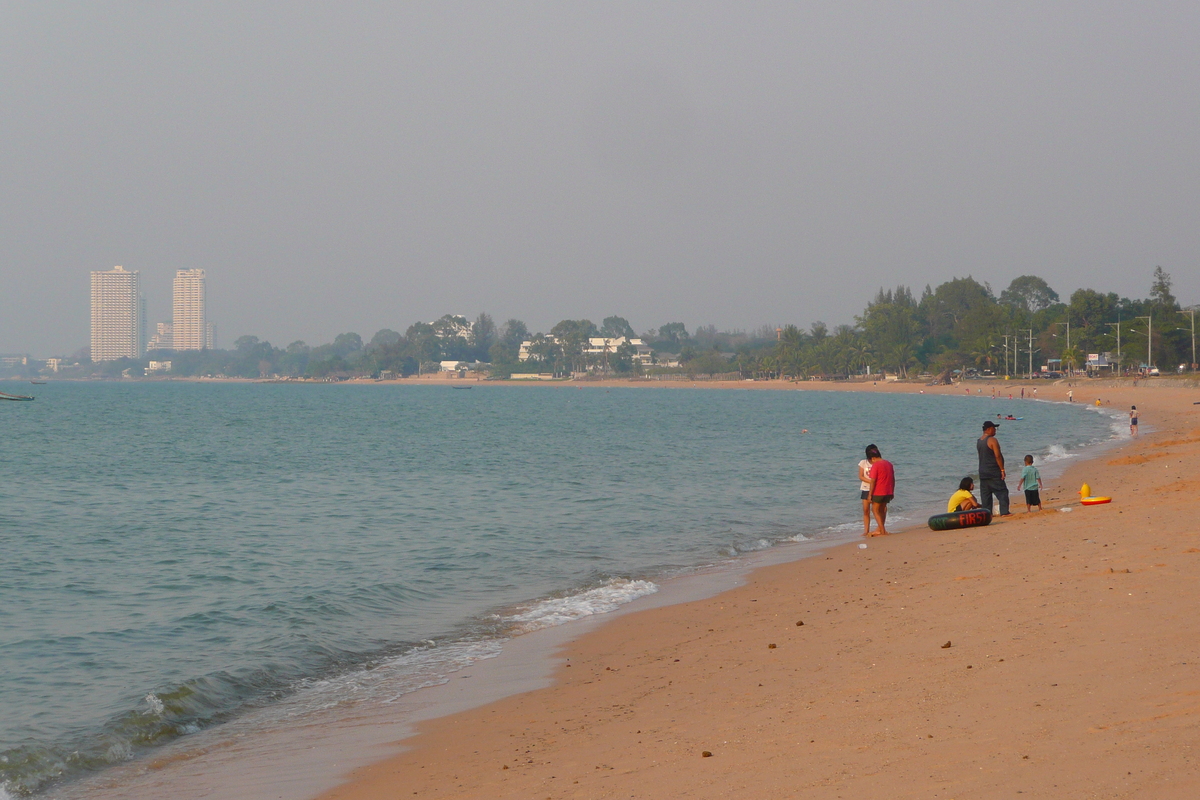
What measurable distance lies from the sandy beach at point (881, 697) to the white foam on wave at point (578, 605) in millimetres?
903

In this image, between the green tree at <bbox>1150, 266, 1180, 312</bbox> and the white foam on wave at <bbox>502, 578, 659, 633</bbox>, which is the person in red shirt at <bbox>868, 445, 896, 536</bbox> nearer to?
the white foam on wave at <bbox>502, 578, 659, 633</bbox>

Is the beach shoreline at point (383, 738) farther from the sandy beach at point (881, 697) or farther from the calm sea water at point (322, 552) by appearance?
the calm sea water at point (322, 552)

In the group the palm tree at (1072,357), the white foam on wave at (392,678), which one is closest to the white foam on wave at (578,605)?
the white foam on wave at (392,678)

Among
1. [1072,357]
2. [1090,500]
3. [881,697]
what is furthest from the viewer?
[1072,357]

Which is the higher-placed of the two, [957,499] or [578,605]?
[957,499]

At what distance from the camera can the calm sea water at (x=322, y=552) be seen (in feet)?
32.7

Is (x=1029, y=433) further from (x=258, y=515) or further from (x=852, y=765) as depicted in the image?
(x=852, y=765)

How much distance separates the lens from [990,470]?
17781 mm

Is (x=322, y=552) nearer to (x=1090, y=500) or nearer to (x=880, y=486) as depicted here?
(x=880, y=486)

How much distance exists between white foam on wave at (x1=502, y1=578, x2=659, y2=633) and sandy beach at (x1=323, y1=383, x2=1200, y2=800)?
2.96 ft

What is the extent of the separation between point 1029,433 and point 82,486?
1727 inches

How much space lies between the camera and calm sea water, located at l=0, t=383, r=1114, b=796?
9977mm

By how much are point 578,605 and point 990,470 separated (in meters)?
8.84

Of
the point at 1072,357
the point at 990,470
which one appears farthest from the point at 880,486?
the point at 1072,357
